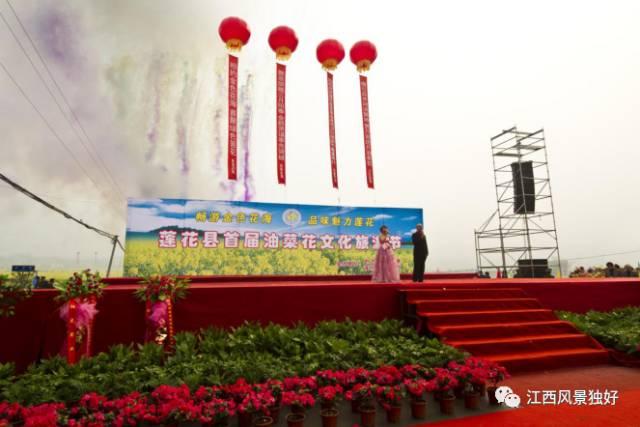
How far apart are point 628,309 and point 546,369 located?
3.27 meters

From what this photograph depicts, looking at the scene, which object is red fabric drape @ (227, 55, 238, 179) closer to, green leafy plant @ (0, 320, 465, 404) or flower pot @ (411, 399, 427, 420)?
green leafy plant @ (0, 320, 465, 404)

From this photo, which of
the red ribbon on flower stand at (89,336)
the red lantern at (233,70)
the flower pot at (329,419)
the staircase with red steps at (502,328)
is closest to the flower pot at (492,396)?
the staircase with red steps at (502,328)

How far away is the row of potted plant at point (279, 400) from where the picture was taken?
2.42 meters

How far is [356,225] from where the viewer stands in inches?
446

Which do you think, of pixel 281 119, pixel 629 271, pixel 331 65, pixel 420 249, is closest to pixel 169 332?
pixel 420 249

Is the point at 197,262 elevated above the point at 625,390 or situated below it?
above

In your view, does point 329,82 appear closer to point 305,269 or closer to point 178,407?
point 305,269

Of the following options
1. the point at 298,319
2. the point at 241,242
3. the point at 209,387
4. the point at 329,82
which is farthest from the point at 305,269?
the point at 209,387

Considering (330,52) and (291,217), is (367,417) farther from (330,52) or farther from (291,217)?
(291,217)

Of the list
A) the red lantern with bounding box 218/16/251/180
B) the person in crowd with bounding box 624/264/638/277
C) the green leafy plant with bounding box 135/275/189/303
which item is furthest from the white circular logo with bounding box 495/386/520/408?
the person in crowd with bounding box 624/264/638/277

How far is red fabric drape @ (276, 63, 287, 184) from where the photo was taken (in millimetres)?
8328

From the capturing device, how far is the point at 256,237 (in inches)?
414

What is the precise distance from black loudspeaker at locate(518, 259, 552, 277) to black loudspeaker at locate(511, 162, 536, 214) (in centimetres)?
156

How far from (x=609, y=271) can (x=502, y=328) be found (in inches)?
339
